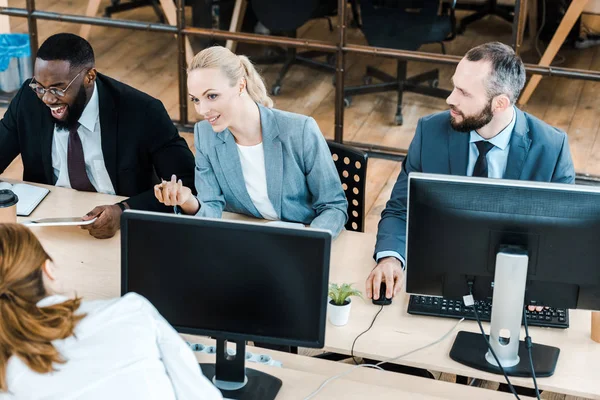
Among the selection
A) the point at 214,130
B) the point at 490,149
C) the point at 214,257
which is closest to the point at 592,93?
the point at 490,149

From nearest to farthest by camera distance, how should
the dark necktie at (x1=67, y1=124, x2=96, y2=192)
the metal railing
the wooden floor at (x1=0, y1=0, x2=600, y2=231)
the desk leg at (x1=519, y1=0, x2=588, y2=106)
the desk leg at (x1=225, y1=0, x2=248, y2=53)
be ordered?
the dark necktie at (x1=67, y1=124, x2=96, y2=192)
the metal railing
the desk leg at (x1=519, y1=0, x2=588, y2=106)
the wooden floor at (x1=0, y1=0, x2=600, y2=231)
the desk leg at (x1=225, y1=0, x2=248, y2=53)

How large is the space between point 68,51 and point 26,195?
0.50 m

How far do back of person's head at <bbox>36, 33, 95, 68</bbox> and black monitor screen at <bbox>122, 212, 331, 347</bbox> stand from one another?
1.17 metres

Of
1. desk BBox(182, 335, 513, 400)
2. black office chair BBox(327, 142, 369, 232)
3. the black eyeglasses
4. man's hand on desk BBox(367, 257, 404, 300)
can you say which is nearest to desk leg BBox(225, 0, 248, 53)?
the black eyeglasses

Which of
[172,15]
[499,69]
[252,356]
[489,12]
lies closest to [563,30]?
[489,12]

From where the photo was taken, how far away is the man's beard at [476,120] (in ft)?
8.93

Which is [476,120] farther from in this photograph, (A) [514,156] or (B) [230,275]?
(B) [230,275]

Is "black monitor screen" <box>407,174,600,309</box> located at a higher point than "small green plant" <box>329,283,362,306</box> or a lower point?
higher

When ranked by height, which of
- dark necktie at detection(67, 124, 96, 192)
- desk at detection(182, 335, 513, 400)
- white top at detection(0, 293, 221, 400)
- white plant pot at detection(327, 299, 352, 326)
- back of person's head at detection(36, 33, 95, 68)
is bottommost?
desk at detection(182, 335, 513, 400)

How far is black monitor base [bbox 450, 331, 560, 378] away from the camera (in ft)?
7.20

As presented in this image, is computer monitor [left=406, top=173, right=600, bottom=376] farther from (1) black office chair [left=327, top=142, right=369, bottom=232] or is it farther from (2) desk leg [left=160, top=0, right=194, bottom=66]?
(2) desk leg [left=160, top=0, right=194, bottom=66]

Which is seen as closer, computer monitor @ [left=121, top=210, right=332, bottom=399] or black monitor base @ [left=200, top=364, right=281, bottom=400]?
computer monitor @ [left=121, top=210, right=332, bottom=399]

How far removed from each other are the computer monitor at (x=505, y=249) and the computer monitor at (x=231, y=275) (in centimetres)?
35

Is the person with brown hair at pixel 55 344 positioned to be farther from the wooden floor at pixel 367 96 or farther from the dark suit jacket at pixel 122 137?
the wooden floor at pixel 367 96
